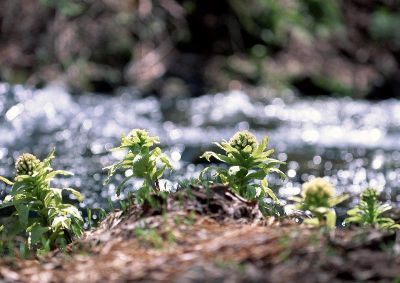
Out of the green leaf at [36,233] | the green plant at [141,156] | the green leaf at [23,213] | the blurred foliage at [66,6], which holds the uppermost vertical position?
the blurred foliage at [66,6]

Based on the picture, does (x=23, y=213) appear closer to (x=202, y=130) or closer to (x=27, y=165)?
(x=27, y=165)

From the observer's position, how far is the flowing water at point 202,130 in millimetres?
6816

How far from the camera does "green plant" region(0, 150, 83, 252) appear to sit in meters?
3.43

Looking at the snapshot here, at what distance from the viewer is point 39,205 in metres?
3.56

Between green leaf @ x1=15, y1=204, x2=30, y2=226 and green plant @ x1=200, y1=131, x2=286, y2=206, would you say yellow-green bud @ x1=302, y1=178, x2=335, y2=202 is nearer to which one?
green plant @ x1=200, y1=131, x2=286, y2=206

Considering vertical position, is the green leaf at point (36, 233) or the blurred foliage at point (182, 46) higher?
the blurred foliage at point (182, 46)

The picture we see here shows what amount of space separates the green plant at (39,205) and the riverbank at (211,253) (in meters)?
0.55

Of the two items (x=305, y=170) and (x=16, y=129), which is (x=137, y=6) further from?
(x=305, y=170)

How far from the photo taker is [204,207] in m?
2.95

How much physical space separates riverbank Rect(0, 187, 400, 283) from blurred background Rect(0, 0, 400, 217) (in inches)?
147

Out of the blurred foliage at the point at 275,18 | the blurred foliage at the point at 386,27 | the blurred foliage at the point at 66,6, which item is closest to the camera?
the blurred foliage at the point at 66,6

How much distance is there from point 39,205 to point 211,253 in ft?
4.93

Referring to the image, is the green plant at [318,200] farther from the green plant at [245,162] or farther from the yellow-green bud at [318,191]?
the green plant at [245,162]

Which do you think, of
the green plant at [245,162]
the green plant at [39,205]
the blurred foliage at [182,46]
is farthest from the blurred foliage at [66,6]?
the green plant at [245,162]
